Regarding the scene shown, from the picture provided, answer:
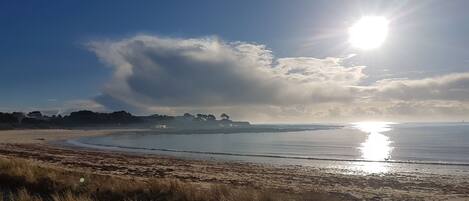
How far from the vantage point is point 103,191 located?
1188cm

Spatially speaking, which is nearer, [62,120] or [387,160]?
[387,160]

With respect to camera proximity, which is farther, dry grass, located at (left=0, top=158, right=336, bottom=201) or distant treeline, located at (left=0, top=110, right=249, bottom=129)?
distant treeline, located at (left=0, top=110, right=249, bottom=129)

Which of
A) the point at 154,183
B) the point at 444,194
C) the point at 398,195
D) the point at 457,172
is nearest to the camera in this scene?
the point at 154,183

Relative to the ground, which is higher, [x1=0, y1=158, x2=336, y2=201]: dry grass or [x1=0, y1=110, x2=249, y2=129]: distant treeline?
[x1=0, y1=110, x2=249, y2=129]: distant treeline

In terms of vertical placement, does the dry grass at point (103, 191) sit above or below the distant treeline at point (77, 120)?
below

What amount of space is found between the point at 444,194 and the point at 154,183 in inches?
534

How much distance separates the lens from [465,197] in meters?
19.0

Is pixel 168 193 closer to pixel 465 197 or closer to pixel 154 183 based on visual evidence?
pixel 154 183

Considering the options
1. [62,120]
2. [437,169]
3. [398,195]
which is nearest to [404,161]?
[437,169]

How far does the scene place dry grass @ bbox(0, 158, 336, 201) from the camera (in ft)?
35.3

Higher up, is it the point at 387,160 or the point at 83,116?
the point at 83,116

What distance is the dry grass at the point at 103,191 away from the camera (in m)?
10.8

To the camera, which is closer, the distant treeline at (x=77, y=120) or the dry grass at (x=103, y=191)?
the dry grass at (x=103, y=191)

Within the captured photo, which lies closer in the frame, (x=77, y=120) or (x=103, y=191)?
(x=103, y=191)
